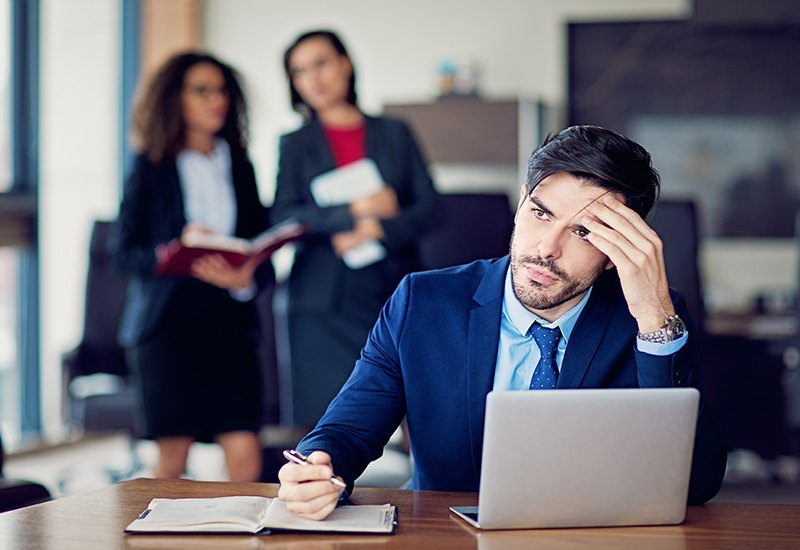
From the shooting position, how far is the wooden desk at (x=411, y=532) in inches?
52.2

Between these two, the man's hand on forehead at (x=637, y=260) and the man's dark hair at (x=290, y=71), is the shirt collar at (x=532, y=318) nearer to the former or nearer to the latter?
the man's hand on forehead at (x=637, y=260)

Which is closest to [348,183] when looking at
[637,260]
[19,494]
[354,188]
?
[354,188]

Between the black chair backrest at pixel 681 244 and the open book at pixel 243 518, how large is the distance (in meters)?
2.02

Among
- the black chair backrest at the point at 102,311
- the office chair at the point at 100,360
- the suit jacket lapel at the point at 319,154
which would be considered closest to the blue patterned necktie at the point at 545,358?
the suit jacket lapel at the point at 319,154

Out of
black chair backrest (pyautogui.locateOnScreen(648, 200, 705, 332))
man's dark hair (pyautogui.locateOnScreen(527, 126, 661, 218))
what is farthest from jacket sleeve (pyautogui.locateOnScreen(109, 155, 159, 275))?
man's dark hair (pyautogui.locateOnScreen(527, 126, 661, 218))

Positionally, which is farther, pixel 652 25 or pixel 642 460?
pixel 652 25

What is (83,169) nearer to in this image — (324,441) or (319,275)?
(319,275)

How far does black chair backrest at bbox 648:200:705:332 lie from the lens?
10.8ft

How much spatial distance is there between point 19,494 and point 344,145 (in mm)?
1434

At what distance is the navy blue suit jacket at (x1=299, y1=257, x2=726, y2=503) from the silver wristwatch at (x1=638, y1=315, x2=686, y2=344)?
71mm

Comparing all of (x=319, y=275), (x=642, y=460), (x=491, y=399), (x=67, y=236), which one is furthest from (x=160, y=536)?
(x=67, y=236)

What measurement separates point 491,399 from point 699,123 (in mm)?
4664

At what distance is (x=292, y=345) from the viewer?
10.2 ft

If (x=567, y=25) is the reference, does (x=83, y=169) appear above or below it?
below
